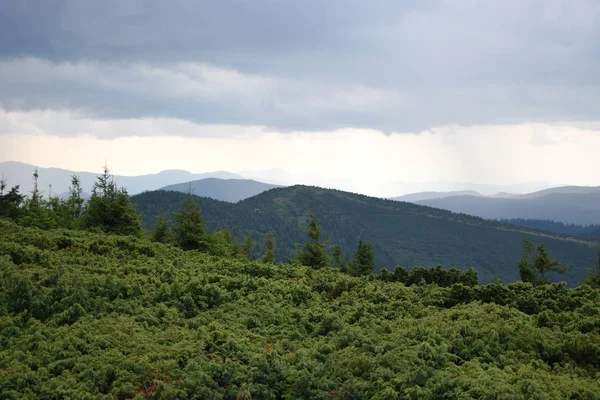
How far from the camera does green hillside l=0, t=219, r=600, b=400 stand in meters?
10.2

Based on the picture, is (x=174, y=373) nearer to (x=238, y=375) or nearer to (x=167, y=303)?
(x=238, y=375)

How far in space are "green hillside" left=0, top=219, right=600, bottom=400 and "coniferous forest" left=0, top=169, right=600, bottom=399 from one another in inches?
1.5

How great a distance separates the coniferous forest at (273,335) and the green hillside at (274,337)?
0.04 metres

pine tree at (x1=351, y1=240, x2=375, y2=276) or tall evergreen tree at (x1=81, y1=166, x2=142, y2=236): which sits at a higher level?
tall evergreen tree at (x1=81, y1=166, x2=142, y2=236)

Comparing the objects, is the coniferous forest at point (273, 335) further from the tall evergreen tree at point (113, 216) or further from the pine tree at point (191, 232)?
the pine tree at point (191, 232)

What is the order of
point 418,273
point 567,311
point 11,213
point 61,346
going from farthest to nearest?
point 11,213 → point 418,273 → point 567,311 → point 61,346

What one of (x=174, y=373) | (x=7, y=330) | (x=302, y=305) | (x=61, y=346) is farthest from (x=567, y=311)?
(x=7, y=330)

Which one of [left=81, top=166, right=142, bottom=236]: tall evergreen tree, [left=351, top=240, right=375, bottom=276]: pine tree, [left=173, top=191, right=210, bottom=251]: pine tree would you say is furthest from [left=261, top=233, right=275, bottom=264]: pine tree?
[left=81, top=166, right=142, bottom=236]: tall evergreen tree

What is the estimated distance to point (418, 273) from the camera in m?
23.3

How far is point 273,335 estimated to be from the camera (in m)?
14.1

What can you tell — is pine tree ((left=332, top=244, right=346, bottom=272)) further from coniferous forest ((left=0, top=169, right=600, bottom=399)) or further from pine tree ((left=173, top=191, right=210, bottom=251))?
coniferous forest ((left=0, top=169, right=600, bottom=399))

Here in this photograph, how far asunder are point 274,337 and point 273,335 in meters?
0.35

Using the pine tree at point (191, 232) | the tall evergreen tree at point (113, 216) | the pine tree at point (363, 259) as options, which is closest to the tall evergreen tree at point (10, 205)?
the tall evergreen tree at point (113, 216)

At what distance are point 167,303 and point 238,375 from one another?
617 centimetres
